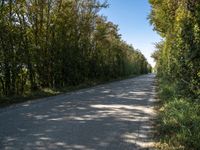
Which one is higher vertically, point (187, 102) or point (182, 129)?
point (187, 102)

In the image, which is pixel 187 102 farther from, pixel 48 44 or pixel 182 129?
pixel 48 44

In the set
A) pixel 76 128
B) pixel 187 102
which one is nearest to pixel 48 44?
pixel 187 102

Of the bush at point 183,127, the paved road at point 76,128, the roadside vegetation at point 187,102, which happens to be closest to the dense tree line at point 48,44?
the paved road at point 76,128

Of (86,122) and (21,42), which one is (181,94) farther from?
(21,42)

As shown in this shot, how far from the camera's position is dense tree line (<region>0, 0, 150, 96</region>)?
21.5m

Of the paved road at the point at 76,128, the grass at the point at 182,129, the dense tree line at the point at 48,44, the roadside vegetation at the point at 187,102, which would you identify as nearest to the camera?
the grass at the point at 182,129

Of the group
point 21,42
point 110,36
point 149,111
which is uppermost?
point 110,36

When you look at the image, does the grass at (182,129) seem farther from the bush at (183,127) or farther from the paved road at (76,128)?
the paved road at (76,128)

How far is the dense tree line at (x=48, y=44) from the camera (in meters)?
21.5

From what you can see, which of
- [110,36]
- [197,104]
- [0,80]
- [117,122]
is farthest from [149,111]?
[110,36]

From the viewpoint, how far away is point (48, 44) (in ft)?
93.8

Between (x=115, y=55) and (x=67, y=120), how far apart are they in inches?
1845

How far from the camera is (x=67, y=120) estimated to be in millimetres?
11922

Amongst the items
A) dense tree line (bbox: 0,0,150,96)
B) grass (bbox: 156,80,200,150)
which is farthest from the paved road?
dense tree line (bbox: 0,0,150,96)
